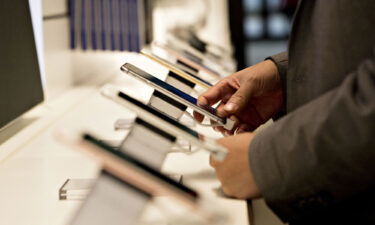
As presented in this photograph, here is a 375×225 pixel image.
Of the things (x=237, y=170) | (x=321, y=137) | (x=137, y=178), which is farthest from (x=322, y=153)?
(x=137, y=178)

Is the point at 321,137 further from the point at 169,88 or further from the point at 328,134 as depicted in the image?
the point at 169,88

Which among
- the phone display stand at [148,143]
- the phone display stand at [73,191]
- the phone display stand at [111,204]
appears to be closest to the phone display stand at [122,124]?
the phone display stand at [73,191]

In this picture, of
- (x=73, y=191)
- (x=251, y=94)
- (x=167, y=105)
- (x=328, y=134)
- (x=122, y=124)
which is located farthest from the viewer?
(x=122, y=124)

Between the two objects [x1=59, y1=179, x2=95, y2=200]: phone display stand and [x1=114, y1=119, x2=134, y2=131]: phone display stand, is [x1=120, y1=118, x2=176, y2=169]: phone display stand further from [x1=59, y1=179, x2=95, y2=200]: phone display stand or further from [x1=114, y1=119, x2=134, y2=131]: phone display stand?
[x1=114, y1=119, x2=134, y2=131]: phone display stand

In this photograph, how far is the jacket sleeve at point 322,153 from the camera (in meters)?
0.65

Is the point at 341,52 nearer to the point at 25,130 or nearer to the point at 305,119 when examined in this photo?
the point at 305,119

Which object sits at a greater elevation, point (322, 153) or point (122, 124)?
point (322, 153)

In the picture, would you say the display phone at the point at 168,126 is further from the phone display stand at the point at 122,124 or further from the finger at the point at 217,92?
the phone display stand at the point at 122,124

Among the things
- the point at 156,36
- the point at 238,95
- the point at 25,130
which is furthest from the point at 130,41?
the point at 238,95

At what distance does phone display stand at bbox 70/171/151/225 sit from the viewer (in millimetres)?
556

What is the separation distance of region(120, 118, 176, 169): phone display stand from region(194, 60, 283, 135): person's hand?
336mm

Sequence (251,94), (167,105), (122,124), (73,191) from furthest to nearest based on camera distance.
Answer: (122,124) < (251,94) < (167,105) < (73,191)

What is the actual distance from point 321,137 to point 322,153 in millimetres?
22

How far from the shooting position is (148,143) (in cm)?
67
